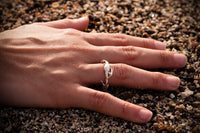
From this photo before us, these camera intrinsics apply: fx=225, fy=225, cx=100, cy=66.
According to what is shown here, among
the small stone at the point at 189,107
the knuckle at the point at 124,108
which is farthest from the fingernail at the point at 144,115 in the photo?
the small stone at the point at 189,107

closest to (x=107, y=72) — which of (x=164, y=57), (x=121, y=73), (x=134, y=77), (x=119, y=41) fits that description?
(x=121, y=73)

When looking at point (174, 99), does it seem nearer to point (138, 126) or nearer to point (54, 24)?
point (138, 126)

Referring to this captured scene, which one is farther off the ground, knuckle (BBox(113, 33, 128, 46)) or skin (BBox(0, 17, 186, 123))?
knuckle (BBox(113, 33, 128, 46))

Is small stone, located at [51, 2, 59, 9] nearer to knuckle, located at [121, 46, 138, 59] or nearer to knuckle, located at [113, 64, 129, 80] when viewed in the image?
knuckle, located at [121, 46, 138, 59]

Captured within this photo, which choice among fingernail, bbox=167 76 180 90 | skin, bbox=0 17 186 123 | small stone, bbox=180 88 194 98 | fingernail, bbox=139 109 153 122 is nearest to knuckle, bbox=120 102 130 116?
skin, bbox=0 17 186 123

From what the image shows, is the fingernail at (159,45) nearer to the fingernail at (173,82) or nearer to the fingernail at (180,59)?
the fingernail at (180,59)
